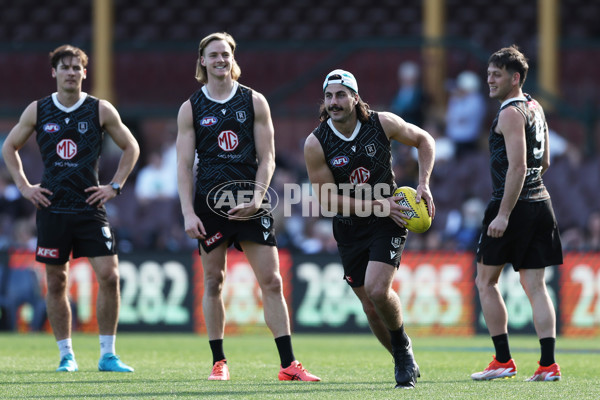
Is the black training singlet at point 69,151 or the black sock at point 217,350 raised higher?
the black training singlet at point 69,151

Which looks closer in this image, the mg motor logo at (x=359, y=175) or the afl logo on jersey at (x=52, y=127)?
the mg motor logo at (x=359, y=175)

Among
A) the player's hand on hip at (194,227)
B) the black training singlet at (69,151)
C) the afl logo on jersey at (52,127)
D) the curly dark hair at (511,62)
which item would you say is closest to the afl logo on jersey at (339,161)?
the player's hand on hip at (194,227)

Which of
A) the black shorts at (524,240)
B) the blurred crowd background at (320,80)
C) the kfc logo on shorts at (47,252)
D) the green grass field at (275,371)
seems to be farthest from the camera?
the blurred crowd background at (320,80)

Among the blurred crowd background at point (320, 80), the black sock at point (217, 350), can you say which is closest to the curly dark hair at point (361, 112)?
the black sock at point (217, 350)

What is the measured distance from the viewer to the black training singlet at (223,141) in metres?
7.91

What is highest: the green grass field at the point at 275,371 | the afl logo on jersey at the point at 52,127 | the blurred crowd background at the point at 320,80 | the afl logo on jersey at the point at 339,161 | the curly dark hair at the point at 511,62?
the blurred crowd background at the point at 320,80

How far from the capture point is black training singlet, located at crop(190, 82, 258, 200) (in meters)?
7.91

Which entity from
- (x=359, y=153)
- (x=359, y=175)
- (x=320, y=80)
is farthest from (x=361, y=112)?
(x=320, y=80)

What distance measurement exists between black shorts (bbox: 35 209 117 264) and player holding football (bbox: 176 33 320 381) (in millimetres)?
1061

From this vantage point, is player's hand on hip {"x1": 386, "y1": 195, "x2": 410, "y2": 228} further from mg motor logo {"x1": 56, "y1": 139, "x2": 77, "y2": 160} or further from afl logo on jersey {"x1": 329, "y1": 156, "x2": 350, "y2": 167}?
mg motor logo {"x1": 56, "y1": 139, "x2": 77, "y2": 160}

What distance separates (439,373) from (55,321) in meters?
3.02

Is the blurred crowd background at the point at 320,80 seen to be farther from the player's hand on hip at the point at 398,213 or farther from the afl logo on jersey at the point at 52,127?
the player's hand on hip at the point at 398,213

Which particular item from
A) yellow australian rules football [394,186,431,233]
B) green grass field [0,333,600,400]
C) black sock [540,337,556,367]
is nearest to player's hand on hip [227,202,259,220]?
yellow australian rules football [394,186,431,233]

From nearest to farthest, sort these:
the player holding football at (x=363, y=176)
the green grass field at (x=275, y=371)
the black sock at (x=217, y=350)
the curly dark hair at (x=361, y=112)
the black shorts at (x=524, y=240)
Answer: the green grass field at (x=275, y=371) → the player holding football at (x=363, y=176) → the curly dark hair at (x=361, y=112) → the black shorts at (x=524, y=240) → the black sock at (x=217, y=350)
